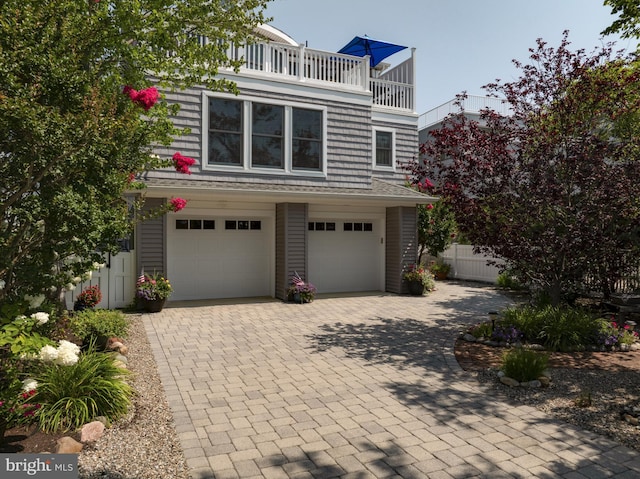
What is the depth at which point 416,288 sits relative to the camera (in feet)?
42.4

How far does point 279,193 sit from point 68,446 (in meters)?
7.96

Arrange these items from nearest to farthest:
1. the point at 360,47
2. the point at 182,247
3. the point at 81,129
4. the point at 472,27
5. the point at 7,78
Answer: the point at 7,78 < the point at 81,129 < the point at 472,27 < the point at 182,247 < the point at 360,47

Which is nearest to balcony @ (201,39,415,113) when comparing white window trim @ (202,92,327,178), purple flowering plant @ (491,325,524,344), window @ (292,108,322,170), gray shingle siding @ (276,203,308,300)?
white window trim @ (202,92,327,178)

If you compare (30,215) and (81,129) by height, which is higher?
(81,129)

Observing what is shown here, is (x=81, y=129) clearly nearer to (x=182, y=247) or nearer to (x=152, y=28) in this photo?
(x=152, y=28)

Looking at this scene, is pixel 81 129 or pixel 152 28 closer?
pixel 81 129

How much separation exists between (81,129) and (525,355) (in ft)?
18.6

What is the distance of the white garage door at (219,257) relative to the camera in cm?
1132

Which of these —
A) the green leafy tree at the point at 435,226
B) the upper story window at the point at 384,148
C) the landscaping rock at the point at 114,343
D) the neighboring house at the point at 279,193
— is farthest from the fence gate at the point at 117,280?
Result: the green leafy tree at the point at 435,226

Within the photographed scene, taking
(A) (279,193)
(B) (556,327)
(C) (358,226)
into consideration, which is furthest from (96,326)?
(C) (358,226)

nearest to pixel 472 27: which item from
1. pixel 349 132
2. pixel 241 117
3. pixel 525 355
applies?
pixel 349 132

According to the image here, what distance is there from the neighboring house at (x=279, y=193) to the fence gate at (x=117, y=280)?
1.14 feet

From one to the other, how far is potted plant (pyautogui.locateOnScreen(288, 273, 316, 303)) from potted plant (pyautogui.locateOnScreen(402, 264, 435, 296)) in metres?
3.29

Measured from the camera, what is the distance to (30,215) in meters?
3.72
